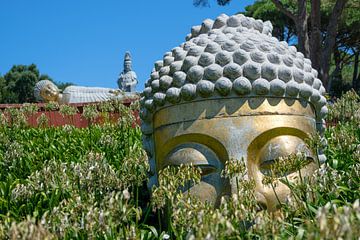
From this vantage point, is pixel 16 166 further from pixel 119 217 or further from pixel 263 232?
pixel 263 232

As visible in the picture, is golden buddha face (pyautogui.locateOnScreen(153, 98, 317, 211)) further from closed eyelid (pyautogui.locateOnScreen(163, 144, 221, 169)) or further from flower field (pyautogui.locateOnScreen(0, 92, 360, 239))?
flower field (pyautogui.locateOnScreen(0, 92, 360, 239))

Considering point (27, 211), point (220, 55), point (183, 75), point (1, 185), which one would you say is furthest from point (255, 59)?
point (1, 185)

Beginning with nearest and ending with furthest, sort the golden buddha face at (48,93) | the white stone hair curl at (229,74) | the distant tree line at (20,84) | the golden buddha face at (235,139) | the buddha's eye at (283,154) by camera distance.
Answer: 1. the buddha's eye at (283,154)
2. the golden buddha face at (235,139)
3. the white stone hair curl at (229,74)
4. the golden buddha face at (48,93)
5. the distant tree line at (20,84)

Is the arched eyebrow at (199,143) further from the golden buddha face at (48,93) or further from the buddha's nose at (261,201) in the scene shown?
the golden buddha face at (48,93)

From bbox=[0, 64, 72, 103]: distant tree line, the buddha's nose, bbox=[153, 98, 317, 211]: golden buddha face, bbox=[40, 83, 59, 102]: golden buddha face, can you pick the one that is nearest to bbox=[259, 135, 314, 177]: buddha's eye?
bbox=[153, 98, 317, 211]: golden buddha face

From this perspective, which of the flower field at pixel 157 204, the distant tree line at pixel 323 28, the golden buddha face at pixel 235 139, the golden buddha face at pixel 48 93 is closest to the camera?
the flower field at pixel 157 204

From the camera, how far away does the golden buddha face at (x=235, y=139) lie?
3223mm

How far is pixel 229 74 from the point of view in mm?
3445

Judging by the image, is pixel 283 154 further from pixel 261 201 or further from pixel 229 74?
pixel 229 74

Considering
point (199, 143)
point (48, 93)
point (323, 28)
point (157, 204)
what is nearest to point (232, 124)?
point (199, 143)

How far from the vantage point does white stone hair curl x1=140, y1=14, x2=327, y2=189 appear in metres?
3.41

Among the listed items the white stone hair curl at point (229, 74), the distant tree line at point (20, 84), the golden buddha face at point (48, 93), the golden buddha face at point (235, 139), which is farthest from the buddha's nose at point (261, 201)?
the distant tree line at point (20, 84)

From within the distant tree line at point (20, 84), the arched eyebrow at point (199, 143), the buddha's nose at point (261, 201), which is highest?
the distant tree line at point (20, 84)

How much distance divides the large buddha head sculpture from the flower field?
125 mm
